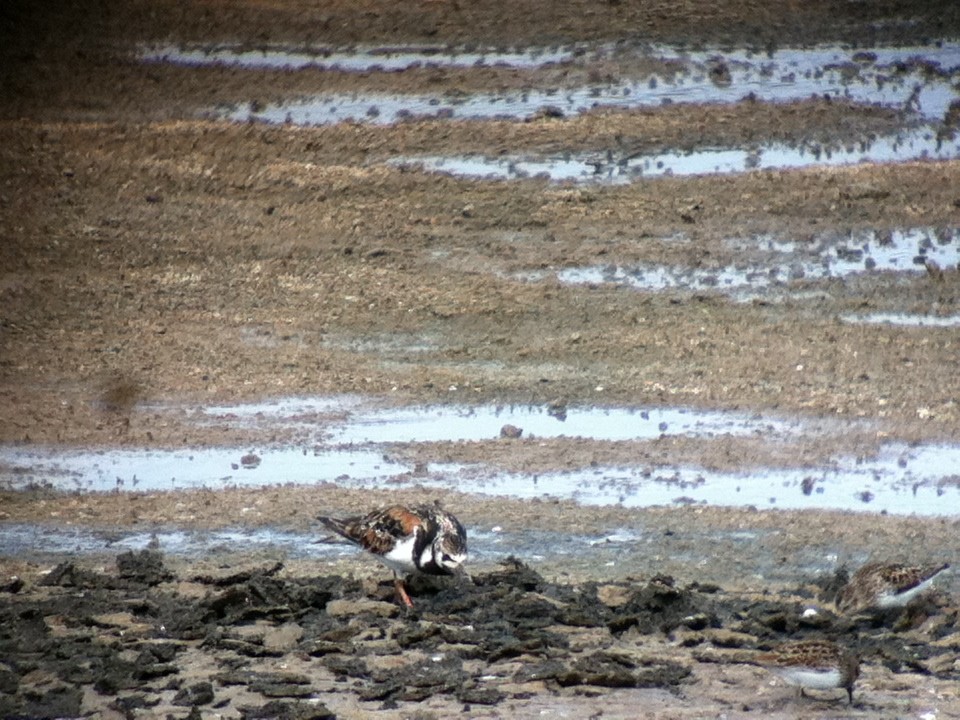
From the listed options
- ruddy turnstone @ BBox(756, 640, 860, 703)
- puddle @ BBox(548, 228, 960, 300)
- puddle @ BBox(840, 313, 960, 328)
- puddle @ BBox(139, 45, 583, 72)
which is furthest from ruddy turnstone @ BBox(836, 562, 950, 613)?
puddle @ BBox(139, 45, 583, 72)

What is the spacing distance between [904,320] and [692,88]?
4265 mm

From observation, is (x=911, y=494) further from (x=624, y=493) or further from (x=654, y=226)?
(x=654, y=226)

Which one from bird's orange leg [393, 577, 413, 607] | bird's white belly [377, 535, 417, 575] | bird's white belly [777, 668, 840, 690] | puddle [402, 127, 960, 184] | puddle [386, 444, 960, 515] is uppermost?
puddle [402, 127, 960, 184]

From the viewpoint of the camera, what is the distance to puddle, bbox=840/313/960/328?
1440 cm

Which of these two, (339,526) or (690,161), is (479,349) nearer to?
(690,161)

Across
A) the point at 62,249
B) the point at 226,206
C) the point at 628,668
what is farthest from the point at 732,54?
the point at 628,668

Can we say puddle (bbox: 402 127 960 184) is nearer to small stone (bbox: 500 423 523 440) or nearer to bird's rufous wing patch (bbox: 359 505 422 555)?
small stone (bbox: 500 423 523 440)

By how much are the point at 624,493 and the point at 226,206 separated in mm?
6775

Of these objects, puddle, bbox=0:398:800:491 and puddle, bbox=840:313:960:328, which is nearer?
puddle, bbox=0:398:800:491

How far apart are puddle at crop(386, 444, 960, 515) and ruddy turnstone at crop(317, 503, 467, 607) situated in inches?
75.4

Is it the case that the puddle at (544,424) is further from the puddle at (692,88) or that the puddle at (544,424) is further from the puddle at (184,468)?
the puddle at (692,88)

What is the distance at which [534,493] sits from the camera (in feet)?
37.2

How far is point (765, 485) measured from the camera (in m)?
11.4

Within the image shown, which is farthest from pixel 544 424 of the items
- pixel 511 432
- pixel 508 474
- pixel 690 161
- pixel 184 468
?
pixel 690 161
